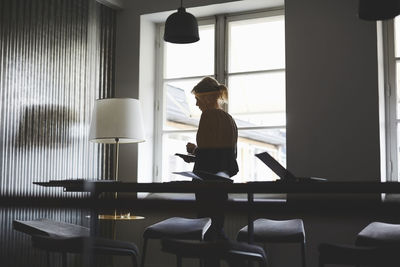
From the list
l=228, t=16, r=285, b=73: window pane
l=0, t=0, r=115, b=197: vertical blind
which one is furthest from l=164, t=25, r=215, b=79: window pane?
l=0, t=0, r=115, b=197: vertical blind

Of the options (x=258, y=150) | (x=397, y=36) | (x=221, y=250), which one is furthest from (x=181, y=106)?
(x=221, y=250)

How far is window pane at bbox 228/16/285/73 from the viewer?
491 cm

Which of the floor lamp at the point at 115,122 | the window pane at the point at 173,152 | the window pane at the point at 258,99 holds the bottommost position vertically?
the window pane at the point at 173,152

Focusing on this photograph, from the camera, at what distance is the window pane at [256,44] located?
491 cm

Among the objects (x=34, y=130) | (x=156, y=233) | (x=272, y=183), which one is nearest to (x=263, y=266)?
(x=272, y=183)

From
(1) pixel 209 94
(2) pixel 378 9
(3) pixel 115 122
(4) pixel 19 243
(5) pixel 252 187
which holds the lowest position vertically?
(4) pixel 19 243

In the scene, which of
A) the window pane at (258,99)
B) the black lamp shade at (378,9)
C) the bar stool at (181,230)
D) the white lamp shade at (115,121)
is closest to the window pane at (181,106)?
the window pane at (258,99)

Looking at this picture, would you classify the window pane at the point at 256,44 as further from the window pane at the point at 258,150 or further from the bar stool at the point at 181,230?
the bar stool at the point at 181,230

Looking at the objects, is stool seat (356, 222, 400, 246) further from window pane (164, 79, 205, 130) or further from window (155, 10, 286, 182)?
window pane (164, 79, 205, 130)

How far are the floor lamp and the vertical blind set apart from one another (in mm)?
268

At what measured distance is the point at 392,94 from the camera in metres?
4.37

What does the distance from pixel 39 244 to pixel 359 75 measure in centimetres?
299

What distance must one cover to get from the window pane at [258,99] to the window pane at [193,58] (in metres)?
0.33

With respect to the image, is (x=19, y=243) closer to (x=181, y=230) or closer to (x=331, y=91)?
(x=181, y=230)
